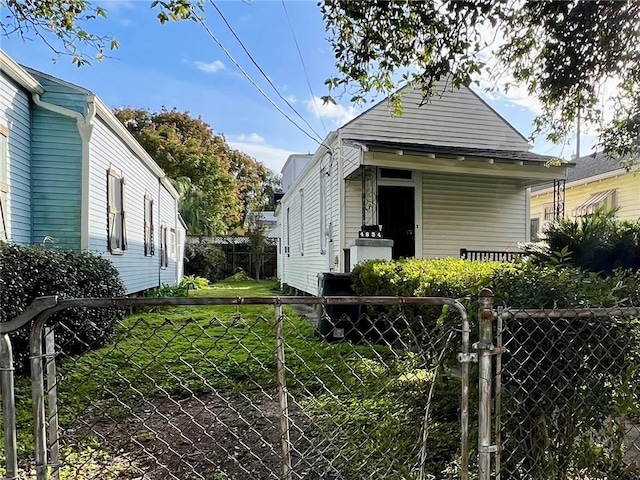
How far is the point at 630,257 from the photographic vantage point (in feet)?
14.1

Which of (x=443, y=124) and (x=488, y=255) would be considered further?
(x=443, y=124)

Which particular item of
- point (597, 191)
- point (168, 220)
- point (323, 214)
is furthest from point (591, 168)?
point (168, 220)

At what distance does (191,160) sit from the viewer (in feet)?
80.6

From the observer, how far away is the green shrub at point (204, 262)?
21.6 meters

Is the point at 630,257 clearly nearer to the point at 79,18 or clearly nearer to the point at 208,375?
the point at 208,375

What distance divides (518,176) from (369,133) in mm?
3335

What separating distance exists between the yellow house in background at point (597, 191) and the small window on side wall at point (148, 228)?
1056 cm

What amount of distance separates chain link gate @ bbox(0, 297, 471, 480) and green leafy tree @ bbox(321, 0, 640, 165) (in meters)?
2.69

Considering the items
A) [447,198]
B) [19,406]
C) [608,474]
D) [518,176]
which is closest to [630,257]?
[608,474]

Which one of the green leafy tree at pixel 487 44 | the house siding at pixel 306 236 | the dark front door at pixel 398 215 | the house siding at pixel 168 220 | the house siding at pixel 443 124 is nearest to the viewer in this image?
the green leafy tree at pixel 487 44

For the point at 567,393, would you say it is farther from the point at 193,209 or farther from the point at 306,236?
the point at 193,209

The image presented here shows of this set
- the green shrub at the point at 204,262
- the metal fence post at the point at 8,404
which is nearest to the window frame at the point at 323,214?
the metal fence post at the point at 8,404

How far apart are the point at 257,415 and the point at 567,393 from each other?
97.8 inches

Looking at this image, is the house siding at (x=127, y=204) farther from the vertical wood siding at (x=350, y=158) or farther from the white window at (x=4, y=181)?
the vertical wood siding at (x=350, y=158)
